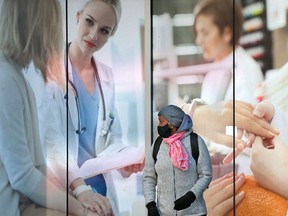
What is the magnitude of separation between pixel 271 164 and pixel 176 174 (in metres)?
1.86

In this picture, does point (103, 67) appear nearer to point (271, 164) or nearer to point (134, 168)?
point (134, 168)

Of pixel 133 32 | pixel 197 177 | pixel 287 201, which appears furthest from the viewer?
pixel 133 32

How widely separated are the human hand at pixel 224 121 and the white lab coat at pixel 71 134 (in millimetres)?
912

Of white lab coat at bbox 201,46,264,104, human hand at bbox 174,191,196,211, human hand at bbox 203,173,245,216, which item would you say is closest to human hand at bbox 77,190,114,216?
human hand at bbox 203,173,245,216

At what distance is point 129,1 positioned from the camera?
6090mm

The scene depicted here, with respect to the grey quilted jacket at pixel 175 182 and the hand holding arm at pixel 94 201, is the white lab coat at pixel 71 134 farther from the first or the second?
the grey quilted jacket at pixel 175 182

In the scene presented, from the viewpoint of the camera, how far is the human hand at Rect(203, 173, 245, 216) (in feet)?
19.1

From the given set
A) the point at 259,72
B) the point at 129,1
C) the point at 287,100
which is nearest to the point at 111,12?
the point at 129,1

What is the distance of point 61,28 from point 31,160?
1498 millimetres

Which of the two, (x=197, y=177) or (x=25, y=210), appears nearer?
(x=197, y=177)

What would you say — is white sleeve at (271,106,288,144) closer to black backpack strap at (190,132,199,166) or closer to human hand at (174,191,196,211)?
black backpack strap at (190,132,199,166)

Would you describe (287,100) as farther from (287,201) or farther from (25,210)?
(25,210)

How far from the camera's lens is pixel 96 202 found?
6070 millimetres

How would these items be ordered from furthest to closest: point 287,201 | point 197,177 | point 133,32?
point 133,32, point 287,201, point 197,177
